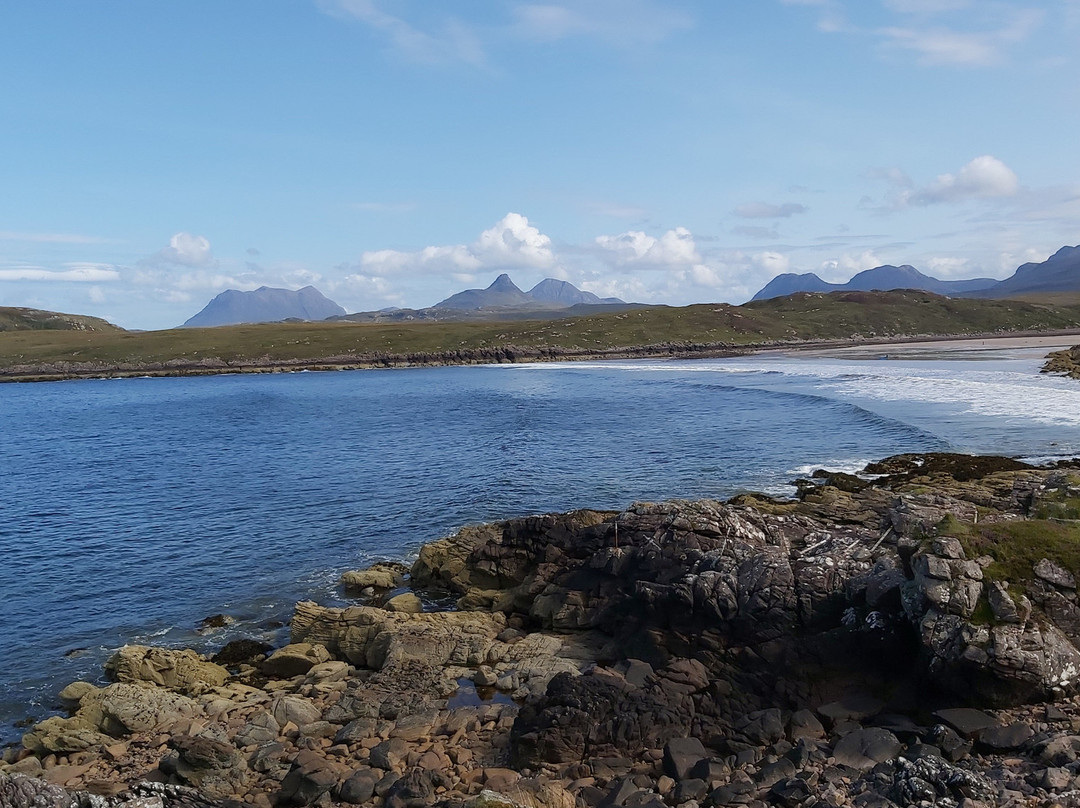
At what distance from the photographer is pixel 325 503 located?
4109 centimetres

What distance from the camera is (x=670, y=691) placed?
16.9 m

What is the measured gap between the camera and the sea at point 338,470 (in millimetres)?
26953

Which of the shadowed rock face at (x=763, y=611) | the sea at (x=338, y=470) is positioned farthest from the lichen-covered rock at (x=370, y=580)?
the shadowed rock face at (x=763, y=611)

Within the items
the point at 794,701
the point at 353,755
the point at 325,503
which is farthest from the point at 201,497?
the point at 794,701

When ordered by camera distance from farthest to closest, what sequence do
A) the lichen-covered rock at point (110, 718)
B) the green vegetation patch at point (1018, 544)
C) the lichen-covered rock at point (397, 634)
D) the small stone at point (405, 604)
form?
the small stone at point (405, 604) < the lichen-covered rock at point (397, 634) < the lichen-covered rock at point (110, 718) < the green vegetation patch at point (1018, 544)

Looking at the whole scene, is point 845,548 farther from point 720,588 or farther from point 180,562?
point 180,562

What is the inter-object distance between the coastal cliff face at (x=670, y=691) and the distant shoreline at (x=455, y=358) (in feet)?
499

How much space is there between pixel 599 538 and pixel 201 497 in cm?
2994

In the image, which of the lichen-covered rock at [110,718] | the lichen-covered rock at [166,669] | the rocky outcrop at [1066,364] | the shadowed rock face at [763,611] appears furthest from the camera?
the rocky outcrop at [1066,364]

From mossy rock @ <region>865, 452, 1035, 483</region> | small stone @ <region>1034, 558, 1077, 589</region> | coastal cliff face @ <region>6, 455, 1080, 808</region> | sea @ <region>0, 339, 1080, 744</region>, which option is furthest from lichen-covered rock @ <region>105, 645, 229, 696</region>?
mossy rock @ <region>865, 452, 1035, 483</region>

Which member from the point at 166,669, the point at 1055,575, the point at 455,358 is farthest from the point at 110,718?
the point at 455,358

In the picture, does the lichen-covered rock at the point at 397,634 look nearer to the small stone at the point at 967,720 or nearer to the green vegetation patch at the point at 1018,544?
the small stone at the point at 967,720

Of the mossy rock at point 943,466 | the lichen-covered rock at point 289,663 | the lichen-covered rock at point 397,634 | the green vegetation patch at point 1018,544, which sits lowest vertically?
the lichen-covered rock at point 289,663

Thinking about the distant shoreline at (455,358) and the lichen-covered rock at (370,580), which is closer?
the lichen-covered rock at (370,580)
